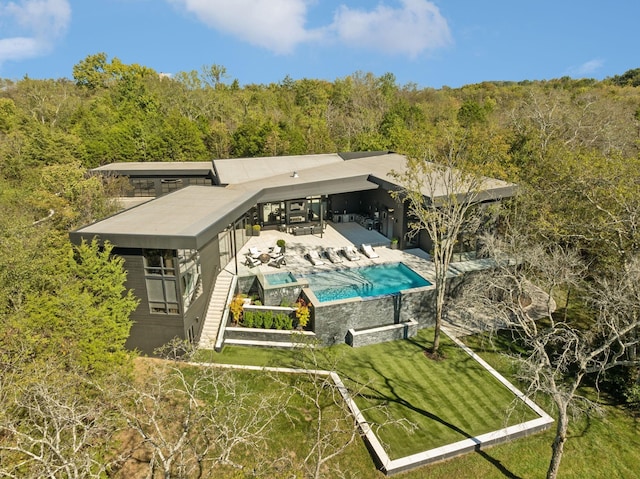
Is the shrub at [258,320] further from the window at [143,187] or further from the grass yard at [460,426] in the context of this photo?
the window at [143,187]

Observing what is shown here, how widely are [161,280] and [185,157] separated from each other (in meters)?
34.1

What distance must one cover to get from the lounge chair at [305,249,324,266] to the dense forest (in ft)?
27.4

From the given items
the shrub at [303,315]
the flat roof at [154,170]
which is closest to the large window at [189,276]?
the shrub at [303,315]

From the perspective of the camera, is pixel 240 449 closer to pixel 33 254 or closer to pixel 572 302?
pixel 33 254

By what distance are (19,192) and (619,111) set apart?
2320 inches

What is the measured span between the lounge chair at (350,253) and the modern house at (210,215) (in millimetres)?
3521

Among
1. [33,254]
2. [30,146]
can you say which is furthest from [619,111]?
[30,146]

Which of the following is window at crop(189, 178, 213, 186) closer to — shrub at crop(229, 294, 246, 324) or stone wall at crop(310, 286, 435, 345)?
shrub at crop(229, 294, 246, 324)

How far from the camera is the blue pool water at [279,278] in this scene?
70.8ft

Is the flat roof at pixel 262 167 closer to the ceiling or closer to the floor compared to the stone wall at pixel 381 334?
closer to the ceiling

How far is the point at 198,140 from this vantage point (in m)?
47.7

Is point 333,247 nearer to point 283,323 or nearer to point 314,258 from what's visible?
point 314,258

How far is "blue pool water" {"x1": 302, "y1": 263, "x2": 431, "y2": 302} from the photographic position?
21156mm

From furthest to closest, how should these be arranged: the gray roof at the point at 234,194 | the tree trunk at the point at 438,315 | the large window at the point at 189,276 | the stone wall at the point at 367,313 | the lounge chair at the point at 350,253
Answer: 1. the lounge chair at the point at 350,253
2. the stone wall at the point at 367,313
3. the tree trunk at the point at 438,315
4. the large window at the point at 189,276
5. the gray roof at the point at 234,194
